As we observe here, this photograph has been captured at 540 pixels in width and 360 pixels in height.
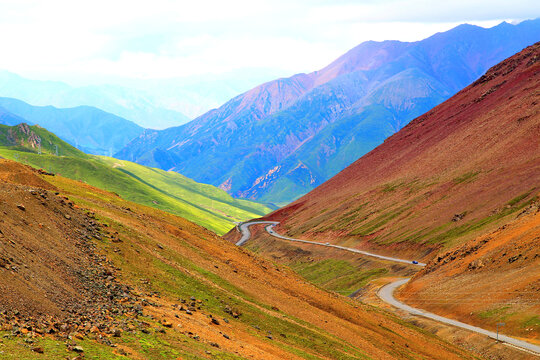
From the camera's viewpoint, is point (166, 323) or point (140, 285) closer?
point (166, 323)

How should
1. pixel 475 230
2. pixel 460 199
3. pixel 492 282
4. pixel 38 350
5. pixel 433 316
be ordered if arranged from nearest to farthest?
pixel 38 350, pixel 433 316, pixel 492 282, pixel 475 230, pixel 460 199

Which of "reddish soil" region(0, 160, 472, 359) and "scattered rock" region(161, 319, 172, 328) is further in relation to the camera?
"scattered rock" region(161, 319, 172, 328)

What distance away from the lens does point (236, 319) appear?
45969 mm

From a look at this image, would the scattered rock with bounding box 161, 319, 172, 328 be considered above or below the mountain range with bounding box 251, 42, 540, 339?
below

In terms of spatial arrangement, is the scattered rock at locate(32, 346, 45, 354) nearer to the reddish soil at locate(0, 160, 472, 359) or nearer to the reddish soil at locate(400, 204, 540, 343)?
the reddish soil at locate(0, 160, 472, 359)

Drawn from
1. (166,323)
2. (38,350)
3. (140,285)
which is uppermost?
(140,285)

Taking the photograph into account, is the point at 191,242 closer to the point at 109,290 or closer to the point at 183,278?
the point at 183,278

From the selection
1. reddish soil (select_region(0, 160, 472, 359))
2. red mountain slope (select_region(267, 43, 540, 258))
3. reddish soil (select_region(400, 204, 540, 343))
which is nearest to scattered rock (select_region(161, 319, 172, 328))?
reddish soil (select_region(0, 160, 472, 359))

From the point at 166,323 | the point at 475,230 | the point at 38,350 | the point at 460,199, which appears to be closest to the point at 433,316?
the point at 475,230

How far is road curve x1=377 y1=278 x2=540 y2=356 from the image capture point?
71.3m

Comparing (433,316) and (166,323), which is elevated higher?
(433,316)

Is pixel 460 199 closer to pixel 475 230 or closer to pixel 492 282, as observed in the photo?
pixel 475 230

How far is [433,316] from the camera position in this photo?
3676 inches

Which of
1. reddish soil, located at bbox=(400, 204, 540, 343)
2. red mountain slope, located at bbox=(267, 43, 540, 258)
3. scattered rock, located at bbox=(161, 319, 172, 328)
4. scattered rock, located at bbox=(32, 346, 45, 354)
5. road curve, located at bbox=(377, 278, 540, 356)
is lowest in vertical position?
scattered rock, located at bbox=(32, 346, 45, 354)
